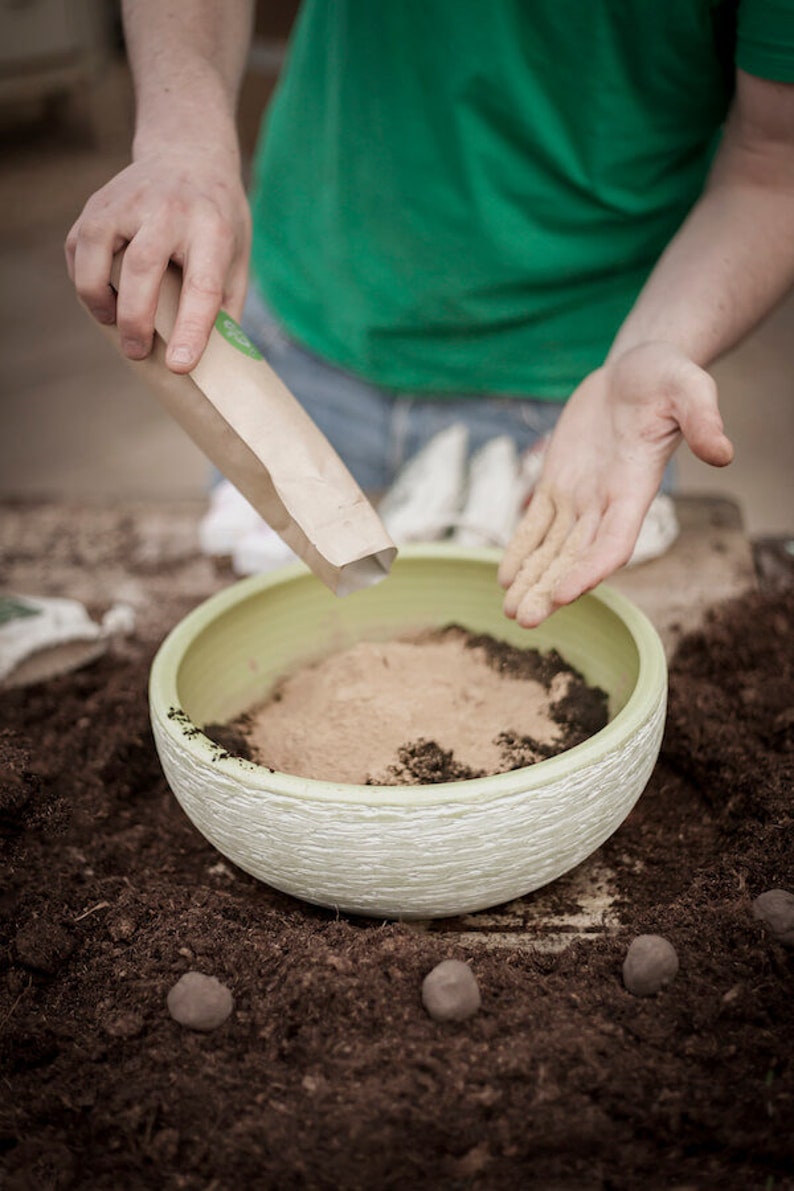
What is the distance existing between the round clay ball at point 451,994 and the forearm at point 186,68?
759 millimetres

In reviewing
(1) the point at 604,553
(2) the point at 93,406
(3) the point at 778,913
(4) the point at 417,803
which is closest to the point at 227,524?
(1) the point at 604,553

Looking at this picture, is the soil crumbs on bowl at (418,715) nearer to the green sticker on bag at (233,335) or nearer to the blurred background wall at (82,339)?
the green sticker on bag at (233,335)

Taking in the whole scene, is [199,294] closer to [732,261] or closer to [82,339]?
[732,261]

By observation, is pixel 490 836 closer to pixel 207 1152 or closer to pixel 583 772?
pixel 583 772

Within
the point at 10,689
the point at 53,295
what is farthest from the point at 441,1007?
the point at 53,295

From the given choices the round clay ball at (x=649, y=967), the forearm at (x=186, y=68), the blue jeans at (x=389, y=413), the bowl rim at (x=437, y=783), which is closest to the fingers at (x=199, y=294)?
the forearm at (x=186, y=68)

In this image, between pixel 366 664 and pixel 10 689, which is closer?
pixel 366 664

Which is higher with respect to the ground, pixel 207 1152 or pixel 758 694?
pixel 207 1152

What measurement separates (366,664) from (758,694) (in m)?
0.40

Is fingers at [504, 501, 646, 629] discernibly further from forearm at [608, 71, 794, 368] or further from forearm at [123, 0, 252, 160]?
forearm at [123, 0, 252, 160]

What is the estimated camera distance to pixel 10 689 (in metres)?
1.16

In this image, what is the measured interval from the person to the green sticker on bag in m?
0.03

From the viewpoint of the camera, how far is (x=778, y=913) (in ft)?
2.55

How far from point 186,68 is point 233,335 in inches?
13.6
